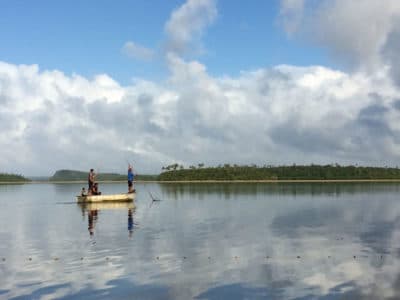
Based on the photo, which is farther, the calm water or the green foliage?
the green foliage

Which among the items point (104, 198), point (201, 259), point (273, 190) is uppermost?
point (104, 198)

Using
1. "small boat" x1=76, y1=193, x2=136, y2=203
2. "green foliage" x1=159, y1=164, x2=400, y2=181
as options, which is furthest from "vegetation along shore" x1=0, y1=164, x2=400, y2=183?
"small boat" x1=76, y1=193, x2=136, y2=203

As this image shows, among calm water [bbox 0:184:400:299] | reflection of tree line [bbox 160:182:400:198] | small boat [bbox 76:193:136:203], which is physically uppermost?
small boat [bbox 76:193:136:203]

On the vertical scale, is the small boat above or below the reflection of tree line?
above

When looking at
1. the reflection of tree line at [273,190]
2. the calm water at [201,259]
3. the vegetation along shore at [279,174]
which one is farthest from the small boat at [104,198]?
the vegetation along shore at [279,174]

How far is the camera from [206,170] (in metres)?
154

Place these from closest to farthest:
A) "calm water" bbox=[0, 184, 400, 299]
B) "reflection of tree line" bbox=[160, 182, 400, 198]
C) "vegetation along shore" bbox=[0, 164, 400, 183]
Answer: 1. "calm water" bbox=[0, 184, 400, 299]
2. "reflection of tree line" bbox=[160, 182, 400, 198]
3. "vegetation along shore" bbox=[0, 164, 400, 183]

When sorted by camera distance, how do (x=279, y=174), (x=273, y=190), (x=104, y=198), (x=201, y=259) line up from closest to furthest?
(x=201, y=259)
(x=104, y=198)
(x=273, y=190)
(x=279, y=174)

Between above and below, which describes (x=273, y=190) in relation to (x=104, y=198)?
below

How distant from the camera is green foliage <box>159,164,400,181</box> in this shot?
150125mm

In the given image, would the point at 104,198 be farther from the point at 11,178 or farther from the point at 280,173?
the point at 11,178

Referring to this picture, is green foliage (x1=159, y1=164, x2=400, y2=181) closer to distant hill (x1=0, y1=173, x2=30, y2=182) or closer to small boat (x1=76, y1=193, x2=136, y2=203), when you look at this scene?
distant hill (x1=0, y1=173, x2=30, y2=182)

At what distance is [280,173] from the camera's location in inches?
6152

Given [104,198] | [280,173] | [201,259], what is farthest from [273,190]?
[280,173]
